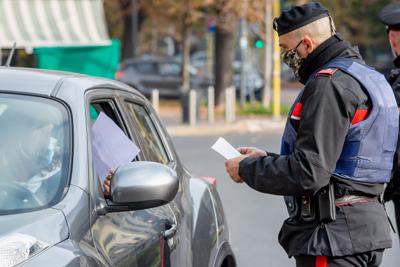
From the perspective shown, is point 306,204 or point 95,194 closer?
point 95,194

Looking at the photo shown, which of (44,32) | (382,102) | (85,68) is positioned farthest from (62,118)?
(44,32)

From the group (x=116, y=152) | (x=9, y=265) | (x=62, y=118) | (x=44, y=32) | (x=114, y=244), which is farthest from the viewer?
(x=44, y=32)

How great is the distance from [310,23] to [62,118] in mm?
1134

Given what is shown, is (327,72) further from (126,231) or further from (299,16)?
(126,231)

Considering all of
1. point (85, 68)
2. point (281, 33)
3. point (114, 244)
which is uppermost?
point (281, 33)

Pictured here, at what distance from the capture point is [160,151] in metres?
5.10

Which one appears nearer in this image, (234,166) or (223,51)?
(234,166)

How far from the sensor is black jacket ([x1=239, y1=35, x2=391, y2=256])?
3811 millimetres

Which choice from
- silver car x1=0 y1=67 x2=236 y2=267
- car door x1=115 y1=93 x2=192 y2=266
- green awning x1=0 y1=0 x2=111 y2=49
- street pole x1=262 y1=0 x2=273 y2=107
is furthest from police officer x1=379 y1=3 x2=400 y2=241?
street pole x1=262 y1=0 x2=273 y2=107

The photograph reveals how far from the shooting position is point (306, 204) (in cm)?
403

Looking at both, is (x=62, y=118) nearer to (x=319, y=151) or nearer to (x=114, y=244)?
(x=114, y=244)

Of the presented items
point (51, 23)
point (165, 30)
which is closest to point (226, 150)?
point (51, 23)

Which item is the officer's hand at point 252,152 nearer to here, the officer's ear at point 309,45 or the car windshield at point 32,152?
the officer's ear at point 309,45

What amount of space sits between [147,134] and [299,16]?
1.26 m
